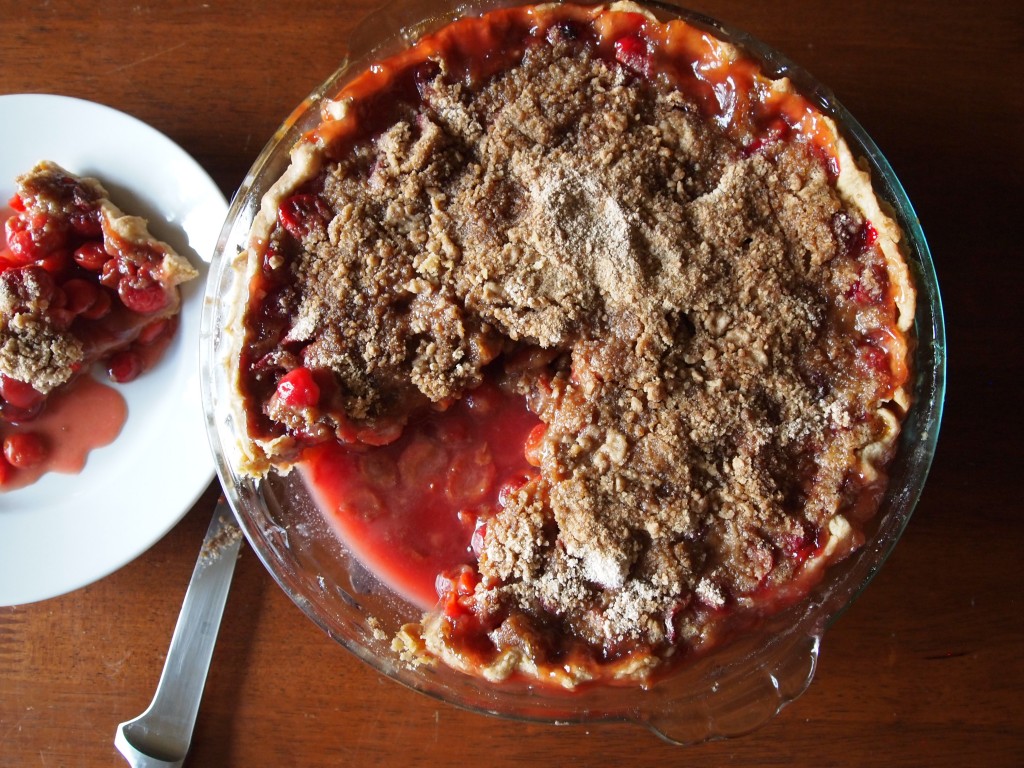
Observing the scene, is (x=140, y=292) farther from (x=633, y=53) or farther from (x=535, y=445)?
(x=633, y=53)

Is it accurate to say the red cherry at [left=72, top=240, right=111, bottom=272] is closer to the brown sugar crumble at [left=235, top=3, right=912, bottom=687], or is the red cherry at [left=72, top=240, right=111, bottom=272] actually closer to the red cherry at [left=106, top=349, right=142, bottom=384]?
the red cherry at [left=106, top=349, right=142, bottom=384]

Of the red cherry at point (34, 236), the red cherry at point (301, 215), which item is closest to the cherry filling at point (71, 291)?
the red cherry at point (34, 236)

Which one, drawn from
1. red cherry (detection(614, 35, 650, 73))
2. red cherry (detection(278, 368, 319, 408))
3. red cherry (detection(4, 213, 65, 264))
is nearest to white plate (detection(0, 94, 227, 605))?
red cherry (detection(4, 213, 65, 264))

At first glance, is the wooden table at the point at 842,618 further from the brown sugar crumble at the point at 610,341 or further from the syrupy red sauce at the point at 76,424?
the brown sugar crumble at the point at 610,341

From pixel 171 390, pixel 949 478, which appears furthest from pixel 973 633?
pixel 171 390

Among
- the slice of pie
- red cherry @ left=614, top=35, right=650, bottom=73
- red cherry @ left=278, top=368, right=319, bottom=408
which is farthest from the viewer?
the slice of pie

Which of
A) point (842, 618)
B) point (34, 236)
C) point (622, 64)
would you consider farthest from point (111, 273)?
point (842, 618)
